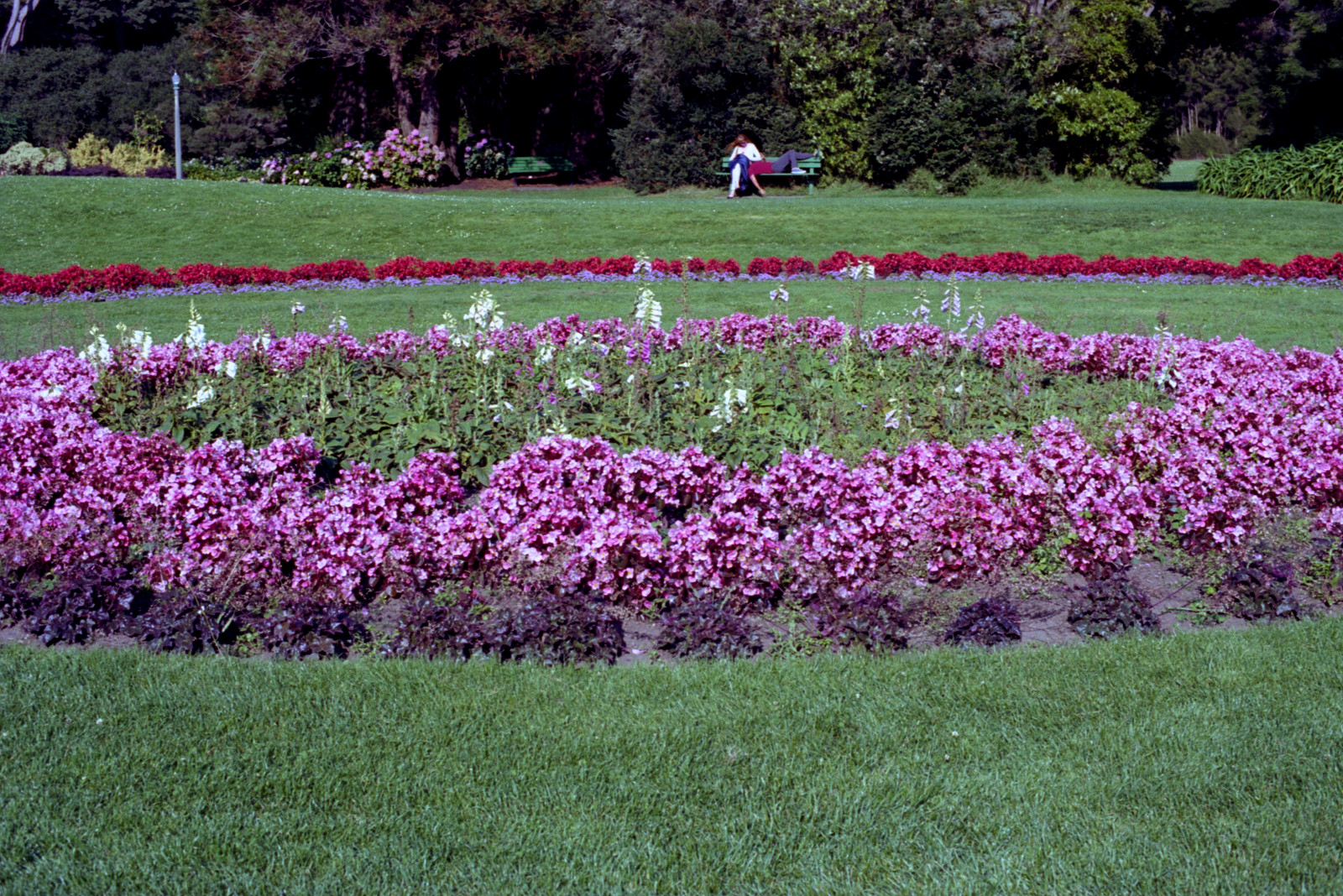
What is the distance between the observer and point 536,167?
94.6 feet

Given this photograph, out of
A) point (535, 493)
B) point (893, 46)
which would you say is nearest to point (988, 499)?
point (535, 493)

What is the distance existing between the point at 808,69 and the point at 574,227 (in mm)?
10502

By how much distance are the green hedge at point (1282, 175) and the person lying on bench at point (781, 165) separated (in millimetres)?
8040

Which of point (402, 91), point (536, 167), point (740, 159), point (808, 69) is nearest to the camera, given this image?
point (740, 159)

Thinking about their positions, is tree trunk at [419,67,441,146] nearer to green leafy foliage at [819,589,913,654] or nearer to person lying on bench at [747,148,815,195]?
person lying on bench at [747,148,815,195]

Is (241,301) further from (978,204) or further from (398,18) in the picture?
(398,18)

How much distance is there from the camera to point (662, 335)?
7.22 m

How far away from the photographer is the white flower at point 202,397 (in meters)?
5.48

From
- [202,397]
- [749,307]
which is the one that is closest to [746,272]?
[749,307]

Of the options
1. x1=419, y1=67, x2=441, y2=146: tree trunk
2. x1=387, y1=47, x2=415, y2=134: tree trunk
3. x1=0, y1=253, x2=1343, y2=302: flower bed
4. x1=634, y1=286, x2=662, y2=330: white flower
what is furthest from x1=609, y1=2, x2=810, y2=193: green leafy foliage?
x1=634, y1=286, x2=662, y2=330: white flower

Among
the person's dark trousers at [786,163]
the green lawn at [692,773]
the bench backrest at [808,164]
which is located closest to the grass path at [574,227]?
the person's dark trousers at [786,163]

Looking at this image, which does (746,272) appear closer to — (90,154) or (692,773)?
(692,773)

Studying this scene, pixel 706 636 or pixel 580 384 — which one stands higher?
pixel 580 384

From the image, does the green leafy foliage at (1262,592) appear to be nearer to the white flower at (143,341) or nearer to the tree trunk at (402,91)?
the white flower at (143,341)
